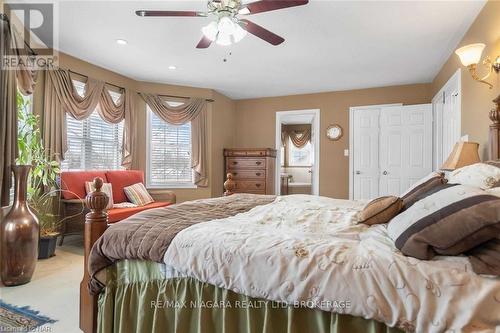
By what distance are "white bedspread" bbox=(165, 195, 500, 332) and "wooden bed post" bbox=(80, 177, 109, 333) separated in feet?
1.79

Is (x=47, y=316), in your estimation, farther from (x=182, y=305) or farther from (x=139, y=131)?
(x=139, y=131)

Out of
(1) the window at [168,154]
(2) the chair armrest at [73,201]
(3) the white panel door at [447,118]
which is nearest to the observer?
(2) the chair armrest at [73,201]

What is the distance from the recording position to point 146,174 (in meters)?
4.98

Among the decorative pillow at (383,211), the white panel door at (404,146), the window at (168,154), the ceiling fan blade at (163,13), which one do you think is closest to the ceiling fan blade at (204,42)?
the ceiling fan blade at (163,13)

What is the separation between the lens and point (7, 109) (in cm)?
238

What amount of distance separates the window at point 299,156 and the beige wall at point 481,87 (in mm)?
5739

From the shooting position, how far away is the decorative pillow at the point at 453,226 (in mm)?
975

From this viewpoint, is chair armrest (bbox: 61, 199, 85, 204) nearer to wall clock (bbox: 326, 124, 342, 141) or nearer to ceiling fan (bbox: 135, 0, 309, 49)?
ceiling fan (bbox: 135, 0, 309, 49)

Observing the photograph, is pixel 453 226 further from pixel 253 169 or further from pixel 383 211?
pixel 253 169

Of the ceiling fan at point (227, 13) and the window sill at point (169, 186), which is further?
the window sill at point (169, 186)

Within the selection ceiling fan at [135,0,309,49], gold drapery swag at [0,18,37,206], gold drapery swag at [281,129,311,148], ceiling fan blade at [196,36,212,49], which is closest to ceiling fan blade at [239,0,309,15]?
ceiling fan at [135,0,309,49]

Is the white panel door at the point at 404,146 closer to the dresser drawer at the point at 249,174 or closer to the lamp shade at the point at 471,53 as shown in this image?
the dresser drawer at the point at 249,174

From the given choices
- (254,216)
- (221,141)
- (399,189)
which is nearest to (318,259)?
(254,216)

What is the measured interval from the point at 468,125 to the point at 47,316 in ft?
13.4
